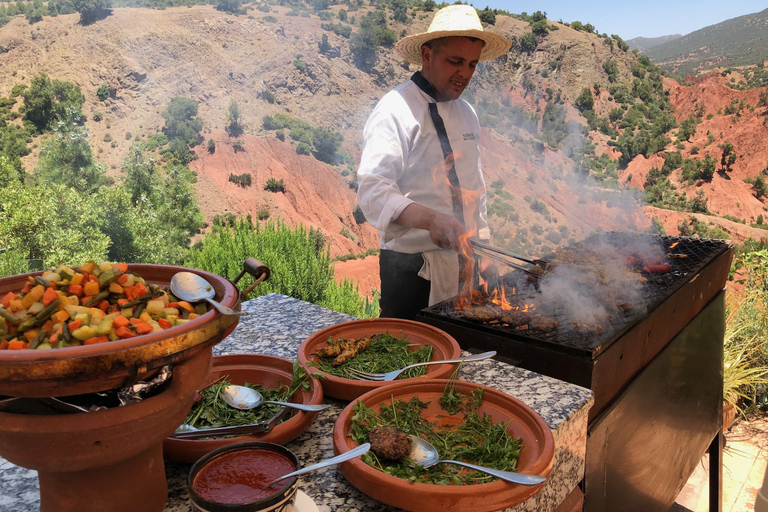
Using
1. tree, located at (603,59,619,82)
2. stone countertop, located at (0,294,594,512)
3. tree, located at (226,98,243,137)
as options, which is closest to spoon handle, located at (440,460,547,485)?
stone countertop, located at (0,294,594,512)

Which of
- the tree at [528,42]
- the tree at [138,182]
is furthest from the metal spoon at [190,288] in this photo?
the tree at [528,42]

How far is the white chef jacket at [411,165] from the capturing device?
3127 mm

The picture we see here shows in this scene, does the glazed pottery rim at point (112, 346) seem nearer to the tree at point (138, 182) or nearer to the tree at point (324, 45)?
the tree at point (138, 182)

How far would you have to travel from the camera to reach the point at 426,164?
340cm

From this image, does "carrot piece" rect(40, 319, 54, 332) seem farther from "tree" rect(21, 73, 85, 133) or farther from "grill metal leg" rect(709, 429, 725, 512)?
"tree" rect(21, 73, 85, 133)

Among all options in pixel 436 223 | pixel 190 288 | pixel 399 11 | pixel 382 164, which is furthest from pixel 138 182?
pixel 399 11

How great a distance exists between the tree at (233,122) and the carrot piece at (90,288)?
101 ft

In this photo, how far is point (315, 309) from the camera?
2.61 metres

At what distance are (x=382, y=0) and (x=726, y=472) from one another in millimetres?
44856

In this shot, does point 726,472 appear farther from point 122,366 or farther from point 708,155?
point 708,155

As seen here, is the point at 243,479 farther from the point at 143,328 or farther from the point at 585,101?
the point at 585,101

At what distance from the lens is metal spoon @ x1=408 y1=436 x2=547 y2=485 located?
1.10 metres

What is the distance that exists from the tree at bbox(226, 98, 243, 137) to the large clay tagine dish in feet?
102

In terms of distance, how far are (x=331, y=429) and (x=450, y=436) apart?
364 millimetres
